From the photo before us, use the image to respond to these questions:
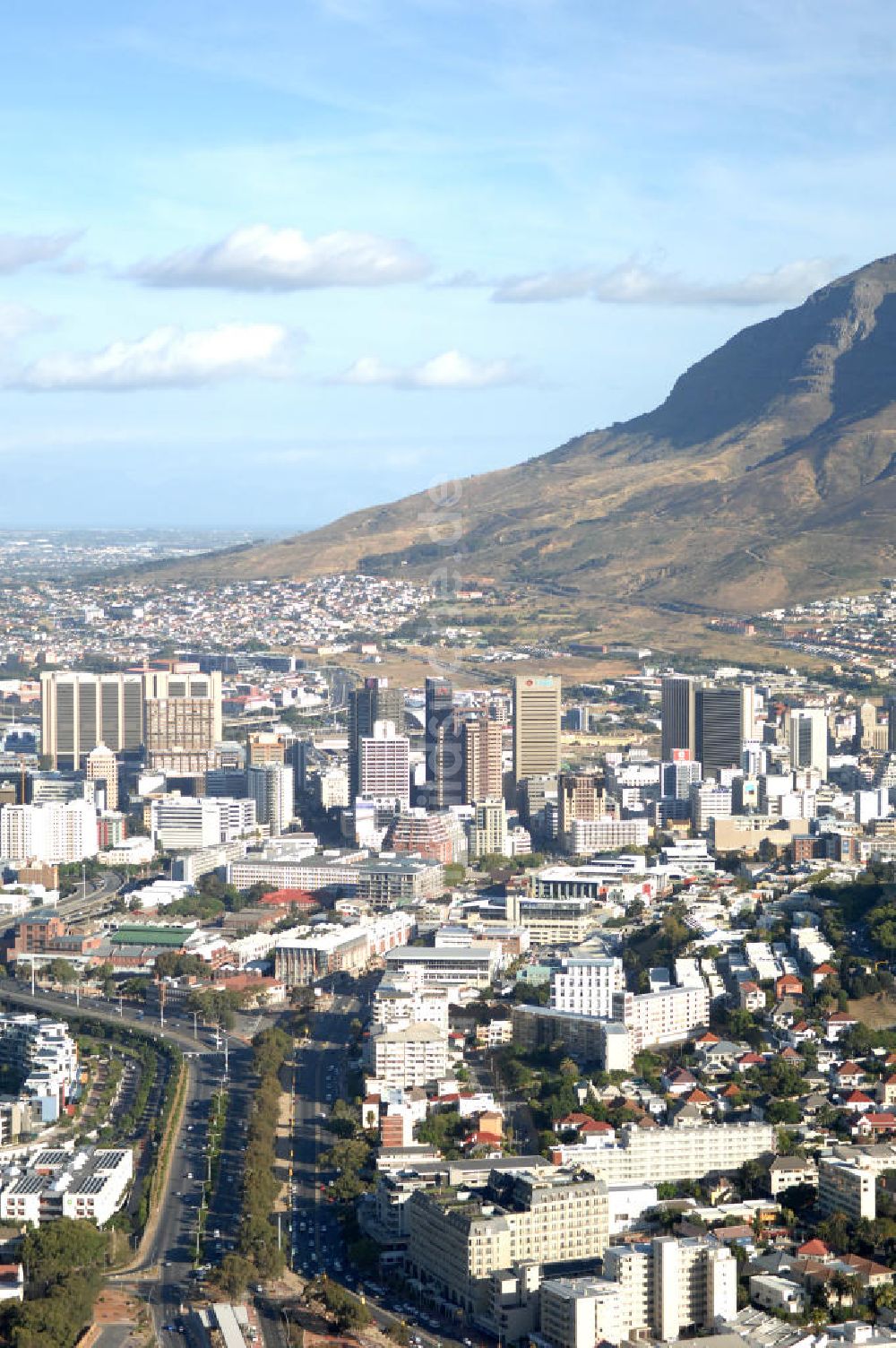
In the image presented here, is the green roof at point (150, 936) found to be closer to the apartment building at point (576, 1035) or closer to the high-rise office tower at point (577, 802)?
the apartment building at point (576, 1035)

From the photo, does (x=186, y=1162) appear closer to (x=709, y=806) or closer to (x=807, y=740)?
(x=709, y=806)

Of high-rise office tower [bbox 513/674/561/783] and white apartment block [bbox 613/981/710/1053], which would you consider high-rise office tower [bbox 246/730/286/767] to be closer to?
high-rise office tower [bbox 513/674/561/783]

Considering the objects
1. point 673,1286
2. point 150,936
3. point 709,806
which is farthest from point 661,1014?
point 709,806

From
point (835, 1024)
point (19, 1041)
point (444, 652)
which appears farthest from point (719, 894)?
point (444, 652)

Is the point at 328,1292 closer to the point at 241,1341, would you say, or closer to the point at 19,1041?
the point at 241,1341

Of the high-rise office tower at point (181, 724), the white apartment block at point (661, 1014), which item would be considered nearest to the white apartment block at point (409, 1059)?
the white apartment block at point (661, 1014)

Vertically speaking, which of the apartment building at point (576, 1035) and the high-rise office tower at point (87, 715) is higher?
the high-rise office tower at point (87, 715)
